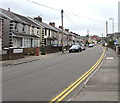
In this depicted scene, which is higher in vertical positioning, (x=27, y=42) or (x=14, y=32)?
(x=14, y=32)

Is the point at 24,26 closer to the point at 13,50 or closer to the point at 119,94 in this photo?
the point at 13,50

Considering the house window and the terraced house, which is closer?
the terraced house

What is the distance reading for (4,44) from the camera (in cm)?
3697

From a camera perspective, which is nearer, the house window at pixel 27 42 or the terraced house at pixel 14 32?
the terraced house at pixel 14 32

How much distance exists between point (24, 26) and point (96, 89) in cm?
3538

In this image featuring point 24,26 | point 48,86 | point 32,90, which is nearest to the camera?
point 32,90

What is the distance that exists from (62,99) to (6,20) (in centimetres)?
3235

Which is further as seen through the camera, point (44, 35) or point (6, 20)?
point (44, 35)

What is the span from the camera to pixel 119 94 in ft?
25.7

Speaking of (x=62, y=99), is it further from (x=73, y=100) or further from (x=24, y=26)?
(x=24, y=26)

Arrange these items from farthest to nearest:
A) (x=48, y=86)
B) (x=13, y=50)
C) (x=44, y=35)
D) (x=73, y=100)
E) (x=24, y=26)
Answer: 1. (x=44, y=35)
2. (x=24, y=26)
3. (x=13, y=50)
4. (x=48, y=86)
5. (x=73, y=100)

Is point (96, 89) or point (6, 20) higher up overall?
point (6, 20)

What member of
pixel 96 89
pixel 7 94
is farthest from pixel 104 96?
pixel 7 94

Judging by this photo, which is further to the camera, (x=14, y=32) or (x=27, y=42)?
(x=27, y=42)
